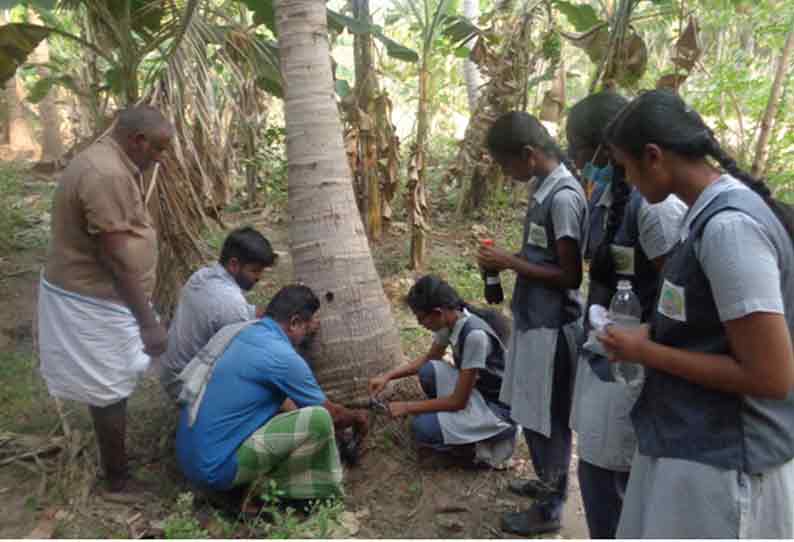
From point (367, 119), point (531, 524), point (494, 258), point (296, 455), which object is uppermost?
point (367, 119)

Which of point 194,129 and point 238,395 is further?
point 194,129

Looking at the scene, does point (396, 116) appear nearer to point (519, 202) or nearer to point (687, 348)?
point (519, 202)

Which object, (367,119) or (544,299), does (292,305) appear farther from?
(367,119)

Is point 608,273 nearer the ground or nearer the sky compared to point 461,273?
nearer the sky

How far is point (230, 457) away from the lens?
3.05 metres

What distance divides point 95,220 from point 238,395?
101cm

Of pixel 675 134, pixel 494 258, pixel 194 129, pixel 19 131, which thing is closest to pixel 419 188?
pixel 194 129

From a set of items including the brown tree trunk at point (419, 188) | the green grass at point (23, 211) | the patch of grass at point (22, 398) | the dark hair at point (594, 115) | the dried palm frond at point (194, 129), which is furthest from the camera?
the green grass at point (23, 211)

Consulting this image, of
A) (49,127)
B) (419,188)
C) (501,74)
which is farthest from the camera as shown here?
(49,127)

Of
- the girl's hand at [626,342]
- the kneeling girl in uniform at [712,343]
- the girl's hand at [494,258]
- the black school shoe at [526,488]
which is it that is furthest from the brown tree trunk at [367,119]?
the girl's hand at [626,342]

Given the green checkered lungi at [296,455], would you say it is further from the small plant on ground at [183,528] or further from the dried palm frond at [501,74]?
the dried palm frond at [501,74]

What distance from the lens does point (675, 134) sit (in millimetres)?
1609

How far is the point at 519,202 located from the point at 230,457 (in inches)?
227

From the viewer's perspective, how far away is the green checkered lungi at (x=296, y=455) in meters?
3.04
